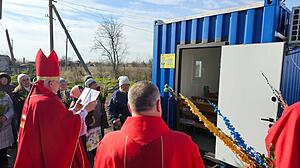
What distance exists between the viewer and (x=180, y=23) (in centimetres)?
455

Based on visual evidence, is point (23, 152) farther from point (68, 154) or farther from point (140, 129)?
point (140, 129)

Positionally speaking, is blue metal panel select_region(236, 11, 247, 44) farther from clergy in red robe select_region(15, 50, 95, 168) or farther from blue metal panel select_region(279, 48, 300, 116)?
clergy in red robe select_region(15, 50, 95, 168)

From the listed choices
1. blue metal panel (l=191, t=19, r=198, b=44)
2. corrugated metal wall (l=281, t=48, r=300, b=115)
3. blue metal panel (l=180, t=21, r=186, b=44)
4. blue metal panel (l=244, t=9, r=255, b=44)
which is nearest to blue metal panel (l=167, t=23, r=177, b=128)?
blue metal panel (l=180, t=21, r=186, b=44)

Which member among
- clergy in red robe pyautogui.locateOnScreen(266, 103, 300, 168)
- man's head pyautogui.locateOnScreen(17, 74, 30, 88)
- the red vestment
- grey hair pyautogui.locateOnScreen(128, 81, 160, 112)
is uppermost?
grey hair pyautogui.locateOnScreen(128, 81, 160, 112)

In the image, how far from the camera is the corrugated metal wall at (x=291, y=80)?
3.42 metres

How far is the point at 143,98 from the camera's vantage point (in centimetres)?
142

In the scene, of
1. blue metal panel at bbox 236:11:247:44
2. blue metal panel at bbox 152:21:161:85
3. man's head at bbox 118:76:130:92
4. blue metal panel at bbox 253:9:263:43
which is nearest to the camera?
blue metal panel at bbox 253:9:263:43

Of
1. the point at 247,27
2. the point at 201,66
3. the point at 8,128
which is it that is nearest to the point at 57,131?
the point at 8,128

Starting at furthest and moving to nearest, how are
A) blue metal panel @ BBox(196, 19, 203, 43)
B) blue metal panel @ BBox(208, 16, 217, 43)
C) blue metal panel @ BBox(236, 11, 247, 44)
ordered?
blue metal panel @ BBox(196, 19, 203, 43) < blue metal panel @ BBox(208, 16, 217, 43) < blue metal panel @ BBox(236, 11, 247, 44)

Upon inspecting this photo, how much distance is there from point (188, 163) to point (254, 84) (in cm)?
237

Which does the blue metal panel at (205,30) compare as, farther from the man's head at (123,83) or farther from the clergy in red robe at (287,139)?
the clergy in red robe at (287,139)

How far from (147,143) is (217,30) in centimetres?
303

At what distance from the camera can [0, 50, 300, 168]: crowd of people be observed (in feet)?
4.53

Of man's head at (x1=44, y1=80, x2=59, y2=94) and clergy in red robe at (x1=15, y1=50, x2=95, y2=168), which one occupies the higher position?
man's head at (x1=44, y1=80, x2=59, y2=94)
